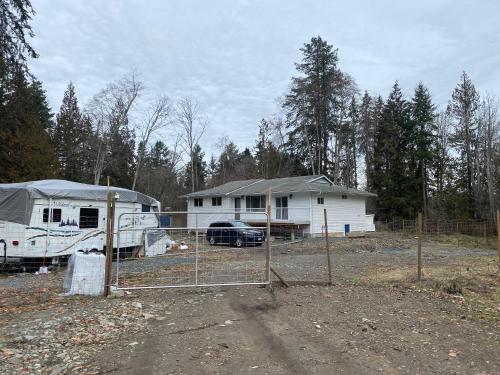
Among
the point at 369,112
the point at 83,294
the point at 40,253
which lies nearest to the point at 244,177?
the point at 369,112

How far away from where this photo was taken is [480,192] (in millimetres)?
45281

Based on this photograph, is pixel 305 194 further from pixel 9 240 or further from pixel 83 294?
pixel 83 294

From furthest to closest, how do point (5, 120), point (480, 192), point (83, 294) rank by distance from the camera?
point (480, 192), point (5, 120), point (83, 294)

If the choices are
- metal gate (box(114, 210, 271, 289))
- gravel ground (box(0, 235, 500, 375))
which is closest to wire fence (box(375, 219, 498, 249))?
metal gate (box(114, 210, 271, 289))

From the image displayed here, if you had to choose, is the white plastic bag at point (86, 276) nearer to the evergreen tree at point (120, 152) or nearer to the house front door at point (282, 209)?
the house front door at point (282, 209)

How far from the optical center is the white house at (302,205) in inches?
1228

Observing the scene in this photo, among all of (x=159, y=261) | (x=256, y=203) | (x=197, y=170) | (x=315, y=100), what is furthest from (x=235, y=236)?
(x=197, y=170)

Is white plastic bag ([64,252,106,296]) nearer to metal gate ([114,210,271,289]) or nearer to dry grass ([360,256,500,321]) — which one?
metal gate ([114,210,271,289])

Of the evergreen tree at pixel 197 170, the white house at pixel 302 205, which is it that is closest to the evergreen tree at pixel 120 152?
the evergreen tree at pixel 197 170

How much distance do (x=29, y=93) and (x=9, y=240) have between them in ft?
79.2

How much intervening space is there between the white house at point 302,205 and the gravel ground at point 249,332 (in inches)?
793

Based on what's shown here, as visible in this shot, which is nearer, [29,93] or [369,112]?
[29,93]

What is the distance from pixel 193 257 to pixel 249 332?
7085mm

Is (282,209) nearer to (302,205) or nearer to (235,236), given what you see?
(302,205)
